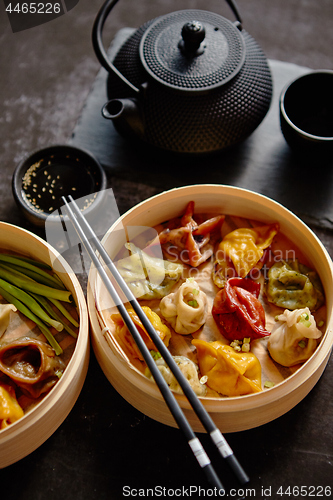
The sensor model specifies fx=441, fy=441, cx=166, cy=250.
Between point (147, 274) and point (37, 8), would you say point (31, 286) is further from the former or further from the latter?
point (37, 8)

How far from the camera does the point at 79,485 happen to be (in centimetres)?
189

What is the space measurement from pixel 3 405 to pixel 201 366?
2.75 feet

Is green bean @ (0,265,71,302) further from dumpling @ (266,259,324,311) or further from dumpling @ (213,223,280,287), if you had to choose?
dumpling @ (266,259,324,311)

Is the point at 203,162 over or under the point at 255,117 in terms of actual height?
under

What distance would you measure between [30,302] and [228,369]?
972mm

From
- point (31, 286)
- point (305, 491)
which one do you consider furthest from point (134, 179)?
point (305, 491)

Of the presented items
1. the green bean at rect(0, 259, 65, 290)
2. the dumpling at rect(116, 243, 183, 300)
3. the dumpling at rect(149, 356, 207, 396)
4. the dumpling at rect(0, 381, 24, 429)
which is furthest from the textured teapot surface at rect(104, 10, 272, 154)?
the dumpling at rect(0, 381, 24, 429)

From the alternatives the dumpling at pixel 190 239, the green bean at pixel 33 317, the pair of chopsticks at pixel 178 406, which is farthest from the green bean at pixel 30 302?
the dumpling at pixel 190 239

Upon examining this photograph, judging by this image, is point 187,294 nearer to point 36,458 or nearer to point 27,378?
point 27,378

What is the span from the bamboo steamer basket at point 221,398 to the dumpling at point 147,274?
11 cm

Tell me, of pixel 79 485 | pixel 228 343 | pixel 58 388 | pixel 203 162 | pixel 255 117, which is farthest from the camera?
pixel 203 162

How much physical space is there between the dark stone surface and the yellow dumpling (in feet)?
0.87

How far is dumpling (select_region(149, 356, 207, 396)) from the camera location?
5.97ft

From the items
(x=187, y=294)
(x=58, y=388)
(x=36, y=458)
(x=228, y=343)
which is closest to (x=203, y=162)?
(x=187, y=294)
